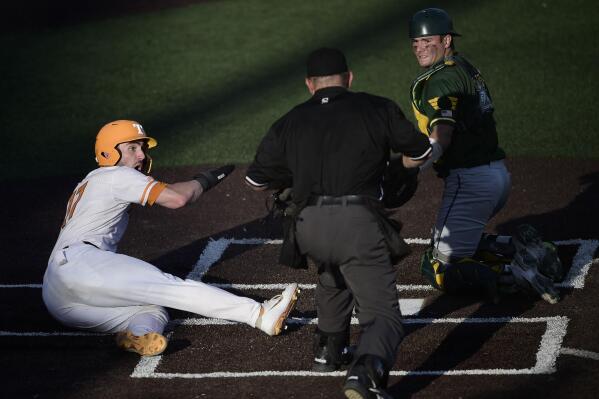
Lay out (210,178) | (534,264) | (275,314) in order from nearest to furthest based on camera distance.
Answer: (275,314), (210,178), (534,264)

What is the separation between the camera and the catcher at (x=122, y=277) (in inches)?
262

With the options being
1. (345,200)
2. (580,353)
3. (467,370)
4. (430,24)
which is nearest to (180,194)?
(345,200)

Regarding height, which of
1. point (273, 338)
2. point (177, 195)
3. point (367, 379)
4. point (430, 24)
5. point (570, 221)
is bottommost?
point (570, 221)

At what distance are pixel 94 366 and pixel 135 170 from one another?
1355 mm

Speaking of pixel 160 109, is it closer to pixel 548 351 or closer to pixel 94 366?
pixel 94 366

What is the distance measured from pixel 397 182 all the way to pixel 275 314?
1.28 m

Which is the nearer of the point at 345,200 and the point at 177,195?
the point at 345,200

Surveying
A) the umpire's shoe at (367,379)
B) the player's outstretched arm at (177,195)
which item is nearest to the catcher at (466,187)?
the player's outstretched arm at (177,195)

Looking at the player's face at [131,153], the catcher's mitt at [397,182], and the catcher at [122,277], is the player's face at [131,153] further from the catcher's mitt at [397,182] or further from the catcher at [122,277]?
the catcher's mitt at [397,182]

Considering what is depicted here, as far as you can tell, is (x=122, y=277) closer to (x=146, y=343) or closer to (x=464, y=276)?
(x=146, y=343)

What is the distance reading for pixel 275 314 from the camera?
666cm

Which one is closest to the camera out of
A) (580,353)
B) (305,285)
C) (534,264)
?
(580,353)

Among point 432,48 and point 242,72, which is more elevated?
point 432,48

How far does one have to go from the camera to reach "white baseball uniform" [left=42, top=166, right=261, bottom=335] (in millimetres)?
6672
